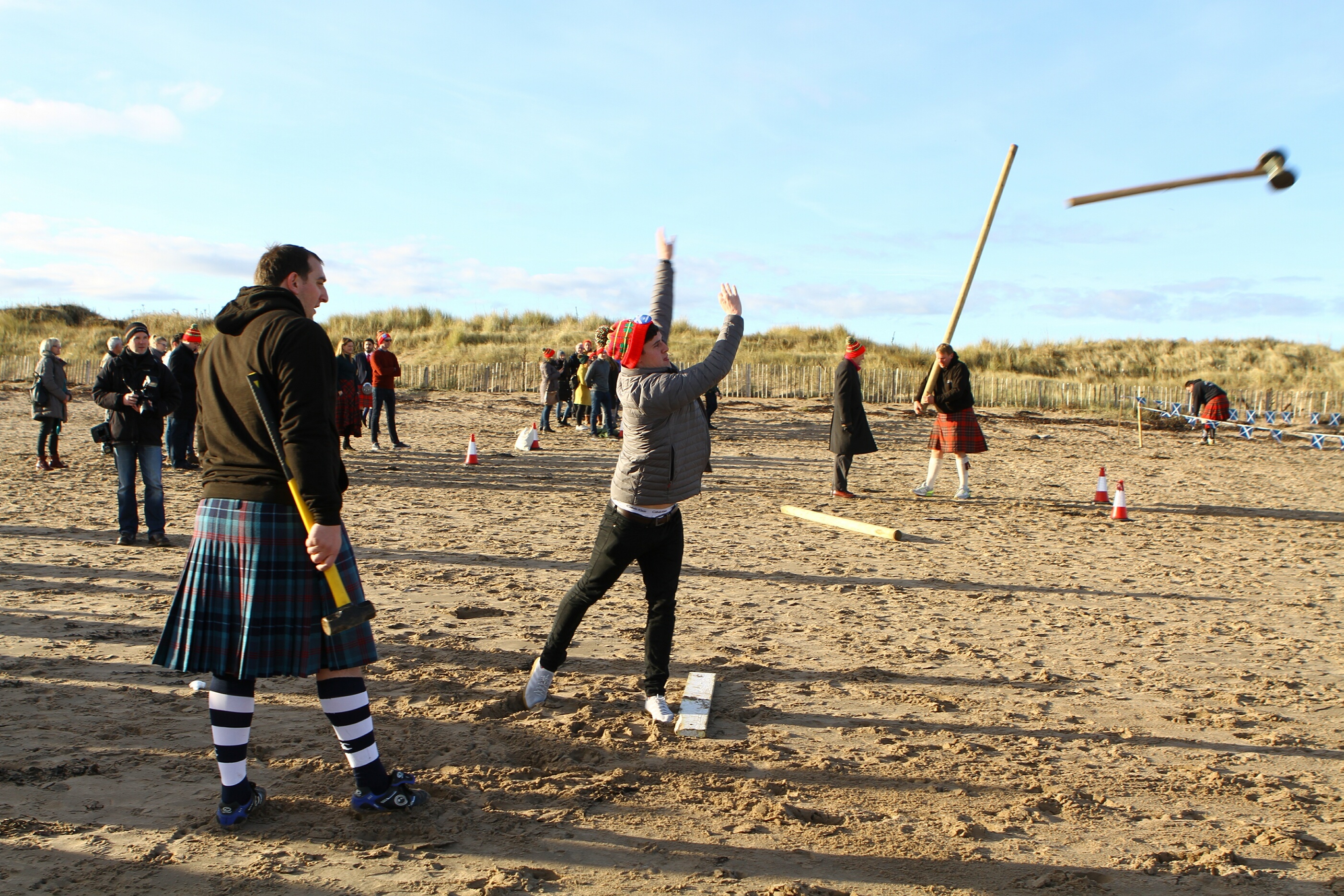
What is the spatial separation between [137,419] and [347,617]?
5.82 m

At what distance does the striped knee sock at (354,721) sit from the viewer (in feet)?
10.6

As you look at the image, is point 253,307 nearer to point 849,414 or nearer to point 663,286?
point 663,286

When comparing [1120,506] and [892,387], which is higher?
[892,387]

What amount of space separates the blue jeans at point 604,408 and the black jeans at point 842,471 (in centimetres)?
794

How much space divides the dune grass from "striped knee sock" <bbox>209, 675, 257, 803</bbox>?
123 feet

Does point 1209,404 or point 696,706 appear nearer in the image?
point 696,706

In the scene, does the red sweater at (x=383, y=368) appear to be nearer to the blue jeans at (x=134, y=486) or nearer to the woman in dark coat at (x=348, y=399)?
the woman in dark coat at (x=348, y=399)

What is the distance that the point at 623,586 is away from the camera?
23.9 feet

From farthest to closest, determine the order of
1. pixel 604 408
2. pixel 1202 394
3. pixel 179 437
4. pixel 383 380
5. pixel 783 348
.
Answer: pixel 783 348, pixel 1202 394, pixel 604 408, pixel 383 380, pixel 179 437

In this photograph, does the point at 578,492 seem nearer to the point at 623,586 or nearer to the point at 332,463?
the point at 623,586

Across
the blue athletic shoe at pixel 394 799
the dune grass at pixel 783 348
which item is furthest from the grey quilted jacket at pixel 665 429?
the dune grass at pixel 783 348

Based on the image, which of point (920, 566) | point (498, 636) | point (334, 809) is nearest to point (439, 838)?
point (334, 809)

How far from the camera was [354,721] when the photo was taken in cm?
326

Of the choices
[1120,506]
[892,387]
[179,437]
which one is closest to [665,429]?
[1120,506]
